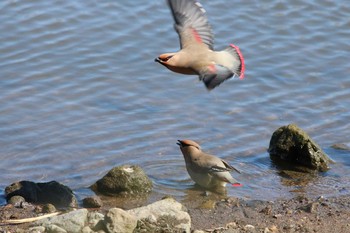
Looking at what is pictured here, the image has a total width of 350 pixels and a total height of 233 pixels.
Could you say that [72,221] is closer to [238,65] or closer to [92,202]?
[92,202]

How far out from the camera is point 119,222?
7.34 m

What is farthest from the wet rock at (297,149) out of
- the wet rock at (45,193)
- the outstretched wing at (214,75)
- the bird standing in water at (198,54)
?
the wet rock at (45,193)

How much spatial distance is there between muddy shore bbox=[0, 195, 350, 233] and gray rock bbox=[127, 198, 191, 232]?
270 mm

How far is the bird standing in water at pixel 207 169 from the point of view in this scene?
9.33m

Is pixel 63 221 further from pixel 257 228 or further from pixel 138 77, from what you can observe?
pixel 138 77

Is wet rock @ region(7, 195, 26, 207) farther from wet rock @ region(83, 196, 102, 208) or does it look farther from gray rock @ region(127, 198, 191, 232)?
gray rock @ region(127, 198, 191, 232)

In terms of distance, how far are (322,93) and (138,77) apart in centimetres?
226

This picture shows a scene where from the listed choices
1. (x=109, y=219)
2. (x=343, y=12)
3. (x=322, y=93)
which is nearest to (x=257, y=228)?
(x=109, y=219)

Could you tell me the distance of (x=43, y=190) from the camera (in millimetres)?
8828

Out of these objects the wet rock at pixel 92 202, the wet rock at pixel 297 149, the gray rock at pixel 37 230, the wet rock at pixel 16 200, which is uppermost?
the gray rock at pixel 37 230

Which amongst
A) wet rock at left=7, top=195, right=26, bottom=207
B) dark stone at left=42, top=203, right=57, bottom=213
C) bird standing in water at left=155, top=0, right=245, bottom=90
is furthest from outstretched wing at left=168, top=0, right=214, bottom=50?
wet rock at left=7, top=195, right=26, bottom=207

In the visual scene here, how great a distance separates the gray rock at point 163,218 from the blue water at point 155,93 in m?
1.32

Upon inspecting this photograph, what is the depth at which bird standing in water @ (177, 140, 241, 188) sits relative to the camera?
933 centimetres

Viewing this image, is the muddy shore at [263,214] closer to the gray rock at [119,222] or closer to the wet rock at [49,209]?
the wet rock at [49,209]
